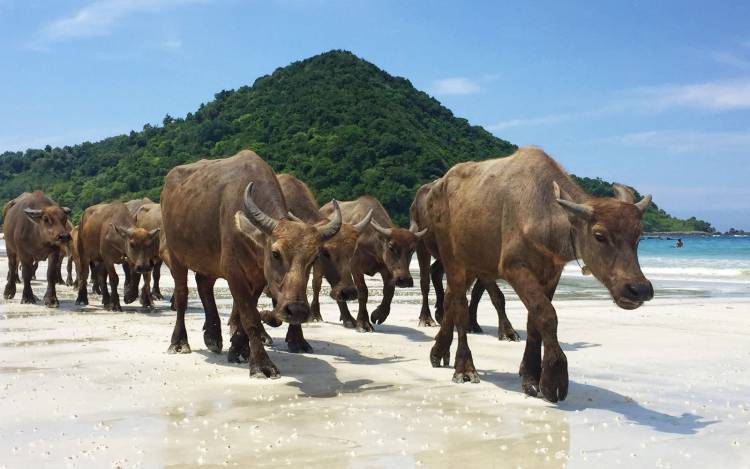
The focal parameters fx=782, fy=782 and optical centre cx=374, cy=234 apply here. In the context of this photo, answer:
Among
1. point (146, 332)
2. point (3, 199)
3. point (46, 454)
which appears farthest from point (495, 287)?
point (3, 199)

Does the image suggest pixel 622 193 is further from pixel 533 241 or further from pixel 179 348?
pixel 179 348

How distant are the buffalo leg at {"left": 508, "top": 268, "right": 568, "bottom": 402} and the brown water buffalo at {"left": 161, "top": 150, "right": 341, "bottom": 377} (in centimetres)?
203

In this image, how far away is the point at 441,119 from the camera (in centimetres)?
9544

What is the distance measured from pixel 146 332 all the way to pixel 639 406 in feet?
26.8

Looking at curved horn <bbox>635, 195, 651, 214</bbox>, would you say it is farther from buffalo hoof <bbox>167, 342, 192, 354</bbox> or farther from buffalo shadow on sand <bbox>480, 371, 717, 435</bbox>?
buffalo hoof <bbox>167, 342, 192, 354</bbox>

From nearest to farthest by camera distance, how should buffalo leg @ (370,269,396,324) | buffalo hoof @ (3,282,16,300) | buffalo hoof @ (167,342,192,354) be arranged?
buffalo hoof @ (167,342,192,354), buffalo leg @ (370,269,396,324), buffalo hoof @ (3,282,16,300)

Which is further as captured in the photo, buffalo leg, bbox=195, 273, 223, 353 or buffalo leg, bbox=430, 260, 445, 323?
buffalo leg, bbox=430, 260, 445, 323

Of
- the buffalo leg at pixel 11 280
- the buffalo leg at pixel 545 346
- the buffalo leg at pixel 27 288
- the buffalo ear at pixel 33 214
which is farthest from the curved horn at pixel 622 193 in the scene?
the buffalo leg at pixel 11 280

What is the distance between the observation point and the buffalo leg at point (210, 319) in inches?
416

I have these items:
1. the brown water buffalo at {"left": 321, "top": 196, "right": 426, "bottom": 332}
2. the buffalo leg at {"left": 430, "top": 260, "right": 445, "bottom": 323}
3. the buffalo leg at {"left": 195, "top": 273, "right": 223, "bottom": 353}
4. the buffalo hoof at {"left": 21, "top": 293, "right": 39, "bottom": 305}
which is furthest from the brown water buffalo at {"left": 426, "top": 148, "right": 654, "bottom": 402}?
the buffalo hoof at {"left": 21, "top": 293, "right": 39, "bottom": 305}

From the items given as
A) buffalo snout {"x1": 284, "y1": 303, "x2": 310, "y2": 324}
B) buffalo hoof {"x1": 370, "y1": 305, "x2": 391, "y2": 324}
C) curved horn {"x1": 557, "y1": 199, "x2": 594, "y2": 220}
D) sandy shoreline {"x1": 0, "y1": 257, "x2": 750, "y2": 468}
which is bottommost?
sandy shoreline {"x1": 0, "y1": 257, "x2": 750, "y2": 468}

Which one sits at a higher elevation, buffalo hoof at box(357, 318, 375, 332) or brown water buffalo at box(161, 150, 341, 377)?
brown water buffalo at box(161, 150, 341, 377)

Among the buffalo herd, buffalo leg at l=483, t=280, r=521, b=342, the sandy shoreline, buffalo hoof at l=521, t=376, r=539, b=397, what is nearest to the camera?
the sandy shoreline

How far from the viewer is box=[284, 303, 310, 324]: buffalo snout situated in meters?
7.28
